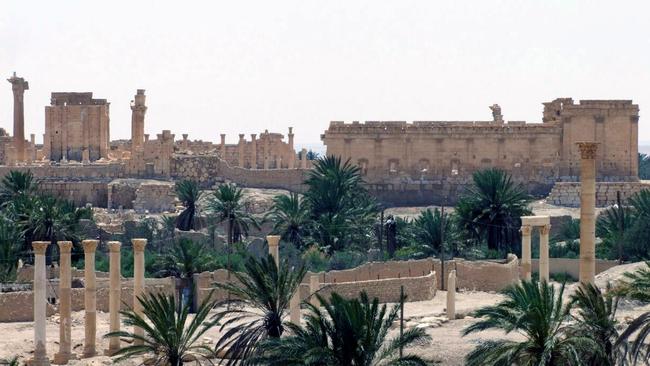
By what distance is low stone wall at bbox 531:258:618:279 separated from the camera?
6175cm

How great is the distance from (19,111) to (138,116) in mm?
4676

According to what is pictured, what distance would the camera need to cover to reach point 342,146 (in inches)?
3253

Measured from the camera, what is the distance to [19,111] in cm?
8544

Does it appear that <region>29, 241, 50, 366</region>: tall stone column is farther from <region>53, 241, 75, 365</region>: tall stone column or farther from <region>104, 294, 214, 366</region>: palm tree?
<region>104, 294, 214, 366</region>: palm tree

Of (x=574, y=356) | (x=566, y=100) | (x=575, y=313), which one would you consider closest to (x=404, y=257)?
(x=575, y=313)

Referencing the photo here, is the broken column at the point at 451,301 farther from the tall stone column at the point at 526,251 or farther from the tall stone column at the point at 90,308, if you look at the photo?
the tall stone column at the point at 90,308

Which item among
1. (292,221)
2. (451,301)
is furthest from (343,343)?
(292,221)

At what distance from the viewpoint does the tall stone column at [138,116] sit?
85812mm

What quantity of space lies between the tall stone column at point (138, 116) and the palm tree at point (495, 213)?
901 inches

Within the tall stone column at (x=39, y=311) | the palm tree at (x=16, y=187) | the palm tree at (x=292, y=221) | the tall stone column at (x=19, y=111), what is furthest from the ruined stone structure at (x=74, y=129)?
the tall stone column at (x=39, y=311)

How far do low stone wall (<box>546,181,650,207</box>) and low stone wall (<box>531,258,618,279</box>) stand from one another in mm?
14758

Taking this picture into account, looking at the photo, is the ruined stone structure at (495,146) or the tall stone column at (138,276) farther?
the ruined stone structure at (495,146)

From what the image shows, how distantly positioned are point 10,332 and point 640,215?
22228mm

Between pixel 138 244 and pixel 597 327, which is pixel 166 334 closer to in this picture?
pixel 138 244
